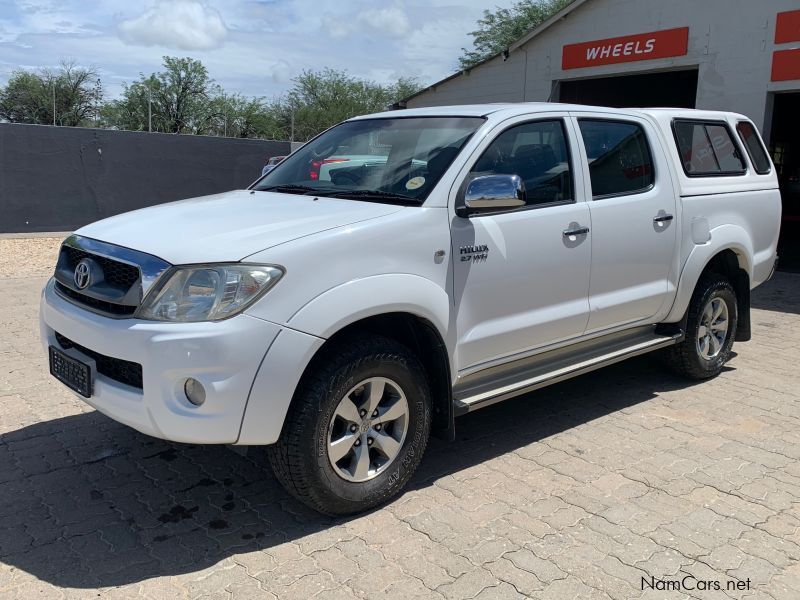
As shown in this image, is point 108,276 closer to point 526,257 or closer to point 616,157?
point 526,257

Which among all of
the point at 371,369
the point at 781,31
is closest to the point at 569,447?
the point at 371,369

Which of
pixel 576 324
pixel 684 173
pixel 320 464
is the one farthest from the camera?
pixel 684 173

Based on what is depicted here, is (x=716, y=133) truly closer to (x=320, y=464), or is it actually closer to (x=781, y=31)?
(x=320, y=464)

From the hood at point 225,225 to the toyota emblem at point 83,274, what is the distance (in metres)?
0.14

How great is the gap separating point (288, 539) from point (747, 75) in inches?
465

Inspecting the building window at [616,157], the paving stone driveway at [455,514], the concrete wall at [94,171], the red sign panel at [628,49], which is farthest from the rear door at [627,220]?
the concrete wall at [94,171]

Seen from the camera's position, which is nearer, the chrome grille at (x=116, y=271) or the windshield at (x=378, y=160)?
the chrome grille at (x=116, y=271)

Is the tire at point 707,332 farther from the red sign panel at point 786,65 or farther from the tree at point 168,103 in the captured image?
the tree at point 168,103

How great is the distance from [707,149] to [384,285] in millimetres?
3361

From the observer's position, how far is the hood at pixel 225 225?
2.97 m

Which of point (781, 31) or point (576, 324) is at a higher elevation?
point (781, 31)

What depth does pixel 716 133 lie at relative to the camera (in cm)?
550

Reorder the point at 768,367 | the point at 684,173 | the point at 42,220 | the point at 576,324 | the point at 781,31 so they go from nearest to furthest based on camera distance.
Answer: the point at 576,324 → the point at 684,173 → the point at 768,367 → the point at 781,31 → the point at 42,220

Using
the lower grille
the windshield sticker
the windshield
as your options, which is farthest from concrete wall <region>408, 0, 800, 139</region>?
the lower grille
